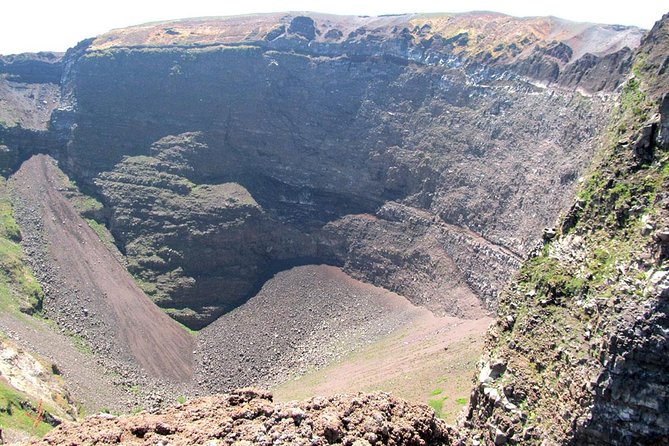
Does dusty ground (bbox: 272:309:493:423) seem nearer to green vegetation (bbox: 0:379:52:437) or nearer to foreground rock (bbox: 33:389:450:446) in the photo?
green vegetation (bbox: 0:379:52:437)

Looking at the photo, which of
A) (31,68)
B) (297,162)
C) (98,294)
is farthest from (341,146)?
(31,68)

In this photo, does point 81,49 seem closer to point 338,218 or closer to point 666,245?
point 338,218

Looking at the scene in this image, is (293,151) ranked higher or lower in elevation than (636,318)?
lower

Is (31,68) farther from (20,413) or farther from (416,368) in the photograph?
(416,368)

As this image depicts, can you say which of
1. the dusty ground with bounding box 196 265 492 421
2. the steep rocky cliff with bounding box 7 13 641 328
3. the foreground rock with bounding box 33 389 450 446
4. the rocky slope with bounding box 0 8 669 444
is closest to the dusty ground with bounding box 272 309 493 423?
the dusty ground with bounding box 196 265 492 421

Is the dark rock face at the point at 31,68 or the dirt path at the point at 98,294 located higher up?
the dark rock face at the point at 31,68

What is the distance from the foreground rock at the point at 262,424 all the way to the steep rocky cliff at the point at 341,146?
195 feet

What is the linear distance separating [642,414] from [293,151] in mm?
86438

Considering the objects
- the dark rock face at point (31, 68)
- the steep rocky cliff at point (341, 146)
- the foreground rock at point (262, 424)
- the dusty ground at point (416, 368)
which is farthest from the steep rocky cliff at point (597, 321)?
the dark rock face at point (31, 68)

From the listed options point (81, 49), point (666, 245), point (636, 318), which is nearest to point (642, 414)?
point (636, 318)

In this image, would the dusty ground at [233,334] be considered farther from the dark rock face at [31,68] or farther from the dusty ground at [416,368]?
the dark rock face at [31,68]

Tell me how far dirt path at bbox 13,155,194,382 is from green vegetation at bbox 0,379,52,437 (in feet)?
92.1

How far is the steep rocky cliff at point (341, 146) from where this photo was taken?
85875mm

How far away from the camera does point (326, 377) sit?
7019cm
